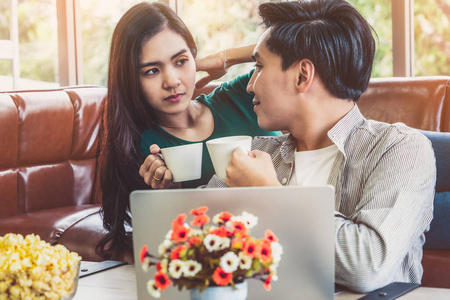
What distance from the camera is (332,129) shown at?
5.21ft

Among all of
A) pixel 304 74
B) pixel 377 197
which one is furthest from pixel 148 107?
pixel 377 197

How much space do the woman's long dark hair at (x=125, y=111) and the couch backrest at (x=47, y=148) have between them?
112 cm

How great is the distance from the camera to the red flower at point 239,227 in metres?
0.93

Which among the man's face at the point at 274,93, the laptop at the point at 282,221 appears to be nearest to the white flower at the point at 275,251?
the laptop at the point at 282,221

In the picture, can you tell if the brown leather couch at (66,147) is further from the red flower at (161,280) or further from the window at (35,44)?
the red flower at (161,280)

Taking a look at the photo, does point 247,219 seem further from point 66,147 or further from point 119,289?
point 66,147

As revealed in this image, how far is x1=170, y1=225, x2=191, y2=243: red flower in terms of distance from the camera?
0.93 meters

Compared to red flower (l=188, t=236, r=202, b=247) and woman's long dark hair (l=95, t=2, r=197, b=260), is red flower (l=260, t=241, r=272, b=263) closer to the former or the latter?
red flower (l=188, t=236, r=202, b=247)

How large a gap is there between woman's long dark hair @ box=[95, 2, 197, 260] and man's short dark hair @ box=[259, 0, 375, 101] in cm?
58

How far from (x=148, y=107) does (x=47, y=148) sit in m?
1.36

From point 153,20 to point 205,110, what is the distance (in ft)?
1.34

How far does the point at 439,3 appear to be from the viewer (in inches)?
150

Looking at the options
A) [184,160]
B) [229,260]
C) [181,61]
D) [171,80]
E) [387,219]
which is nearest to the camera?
[229,260]

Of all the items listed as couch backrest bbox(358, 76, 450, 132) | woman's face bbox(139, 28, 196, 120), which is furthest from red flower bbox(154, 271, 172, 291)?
couch backrest bbox(358, 76, 450, 132)
